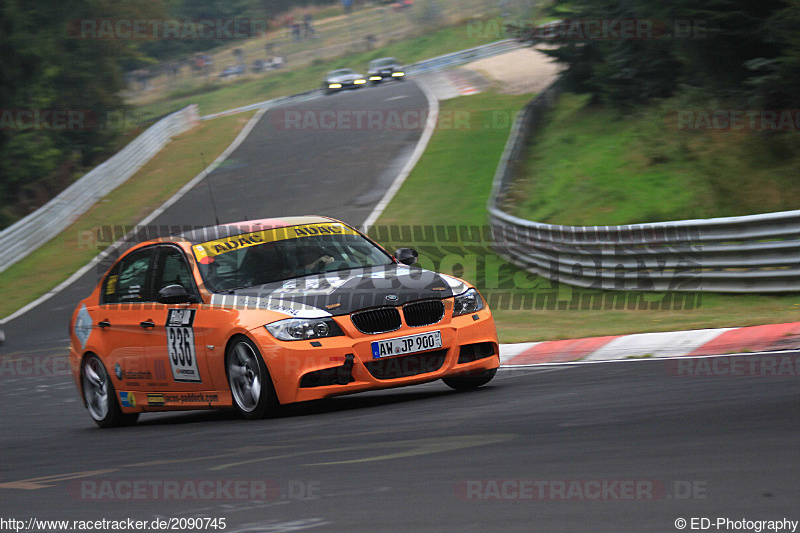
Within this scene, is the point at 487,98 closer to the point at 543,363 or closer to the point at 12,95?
the point at 12,95

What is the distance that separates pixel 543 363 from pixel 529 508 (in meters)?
5.45

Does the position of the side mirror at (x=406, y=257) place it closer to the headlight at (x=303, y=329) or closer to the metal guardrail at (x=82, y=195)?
the headlight at (x=303, y=329)

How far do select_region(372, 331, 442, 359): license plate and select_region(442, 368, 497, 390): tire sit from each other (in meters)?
0.68

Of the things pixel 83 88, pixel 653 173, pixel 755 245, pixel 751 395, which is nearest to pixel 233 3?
pixel 83 88

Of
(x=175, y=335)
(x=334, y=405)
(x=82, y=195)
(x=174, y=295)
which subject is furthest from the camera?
(x=82, y=195)

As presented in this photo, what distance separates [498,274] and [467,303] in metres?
10.3

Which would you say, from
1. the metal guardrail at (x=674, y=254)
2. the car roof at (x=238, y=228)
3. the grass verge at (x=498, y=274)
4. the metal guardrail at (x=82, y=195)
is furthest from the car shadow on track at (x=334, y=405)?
the metal guardrail at (x=82, y=195)

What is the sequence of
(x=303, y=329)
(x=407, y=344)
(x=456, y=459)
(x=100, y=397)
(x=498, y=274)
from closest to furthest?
(x=456, y=459), (x=303, y=329), (x=407, y=344), (x=100, y=397), (x=498, y=274)

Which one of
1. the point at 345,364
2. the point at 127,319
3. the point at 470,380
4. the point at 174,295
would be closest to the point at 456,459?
the point at 345,364

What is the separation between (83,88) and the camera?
4397cm

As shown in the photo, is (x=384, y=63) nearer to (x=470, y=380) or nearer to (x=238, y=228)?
(x=238, y=228)

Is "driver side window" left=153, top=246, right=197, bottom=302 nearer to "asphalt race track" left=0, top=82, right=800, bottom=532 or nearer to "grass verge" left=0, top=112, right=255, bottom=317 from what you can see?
"asphalt race track" left=0, top=82, right=800, bottom=532

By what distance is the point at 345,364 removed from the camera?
300 inches

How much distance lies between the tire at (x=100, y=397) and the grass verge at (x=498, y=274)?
451 centimetres
